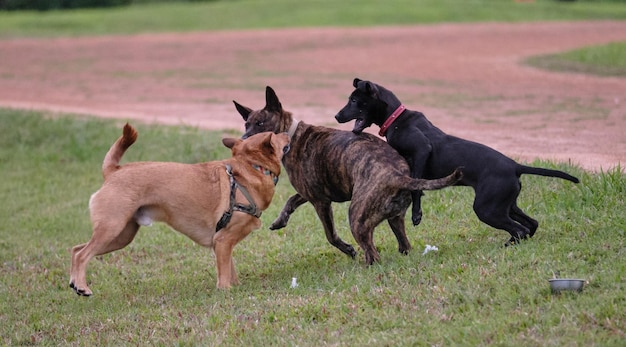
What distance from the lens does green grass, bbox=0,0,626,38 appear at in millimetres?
40688

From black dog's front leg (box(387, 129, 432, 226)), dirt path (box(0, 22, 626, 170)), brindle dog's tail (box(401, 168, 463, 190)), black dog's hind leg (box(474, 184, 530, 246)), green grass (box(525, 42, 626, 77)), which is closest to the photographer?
brindle dog's tail (box(401, 168, 463, 190))

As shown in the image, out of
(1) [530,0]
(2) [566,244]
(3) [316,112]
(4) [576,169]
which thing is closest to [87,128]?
(3) [316,112]

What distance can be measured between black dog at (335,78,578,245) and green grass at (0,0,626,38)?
30684mm

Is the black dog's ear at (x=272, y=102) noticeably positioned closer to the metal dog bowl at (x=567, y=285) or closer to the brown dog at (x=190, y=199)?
the brown dog at (x=190, y=199)

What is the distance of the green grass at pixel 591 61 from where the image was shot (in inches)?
969

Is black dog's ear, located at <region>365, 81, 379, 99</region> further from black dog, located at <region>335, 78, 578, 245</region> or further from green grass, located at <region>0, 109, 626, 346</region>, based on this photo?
green grass, located at <region>0, 109, 626, 346</region>

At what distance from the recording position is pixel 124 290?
9.72 meters

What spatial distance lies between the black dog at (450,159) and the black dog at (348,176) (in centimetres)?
22

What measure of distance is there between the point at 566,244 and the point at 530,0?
41.7 m

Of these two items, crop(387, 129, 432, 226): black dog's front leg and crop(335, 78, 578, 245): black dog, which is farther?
crop(387, 129, 432, 226): black dog's front leg

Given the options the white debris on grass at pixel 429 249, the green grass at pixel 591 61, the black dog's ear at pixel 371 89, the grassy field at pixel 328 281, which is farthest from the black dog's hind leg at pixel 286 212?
the green grass at pixel 591 61

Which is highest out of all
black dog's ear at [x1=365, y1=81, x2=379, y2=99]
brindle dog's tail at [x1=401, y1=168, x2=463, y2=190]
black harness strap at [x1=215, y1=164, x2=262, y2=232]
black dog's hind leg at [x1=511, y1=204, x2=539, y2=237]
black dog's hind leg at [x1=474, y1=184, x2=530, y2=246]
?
black dog's ear at [x1=365, y1=81, x2=379, y2=99]

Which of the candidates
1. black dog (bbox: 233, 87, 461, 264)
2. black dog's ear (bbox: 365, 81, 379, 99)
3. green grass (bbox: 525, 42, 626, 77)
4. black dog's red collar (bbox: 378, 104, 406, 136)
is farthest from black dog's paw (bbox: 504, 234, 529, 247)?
green grass (bbox: 525, 42, 626, 77)

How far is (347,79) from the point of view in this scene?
2533 centimetres
